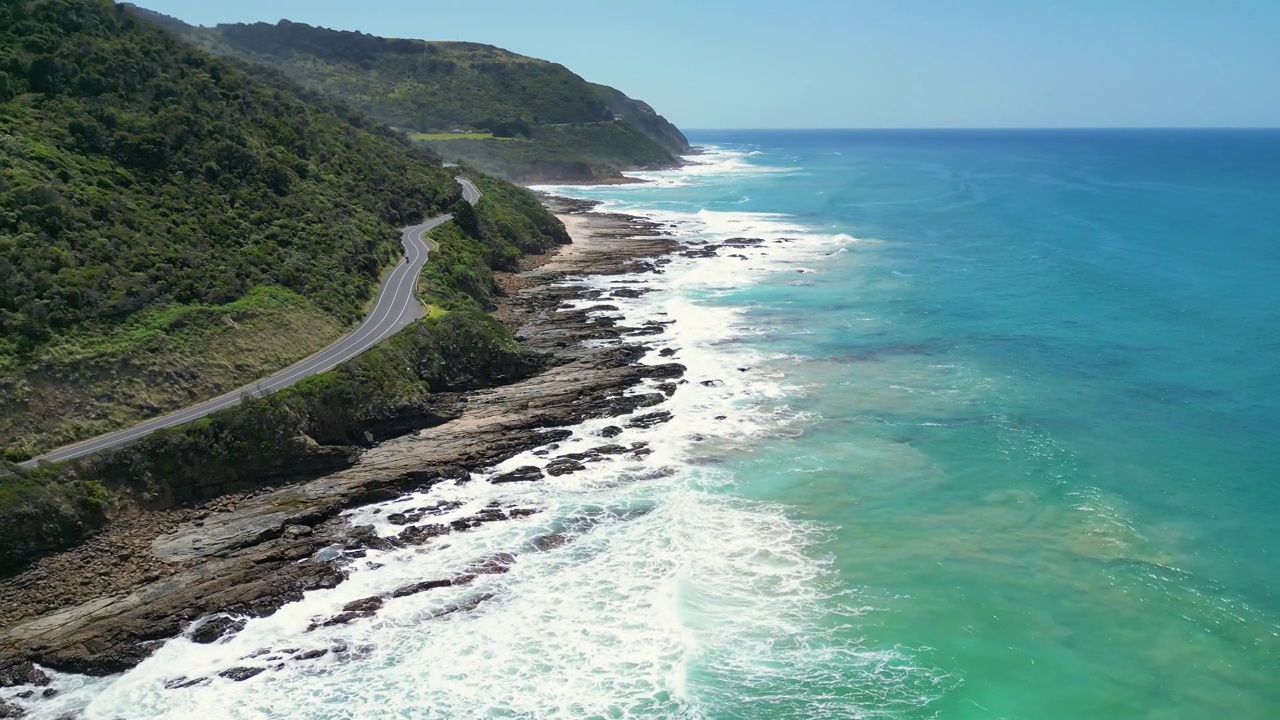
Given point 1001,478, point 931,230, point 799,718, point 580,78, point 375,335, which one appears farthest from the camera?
point 580,78

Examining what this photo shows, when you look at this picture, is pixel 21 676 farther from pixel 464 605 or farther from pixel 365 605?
pixel 464 605

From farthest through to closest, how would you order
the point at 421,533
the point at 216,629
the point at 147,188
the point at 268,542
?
1. the point at 147,188
2. the point at 421,533
3. the point at 268,542
4. the point at 216,629

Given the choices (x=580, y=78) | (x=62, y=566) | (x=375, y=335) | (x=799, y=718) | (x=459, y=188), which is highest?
(x=580, y=78)

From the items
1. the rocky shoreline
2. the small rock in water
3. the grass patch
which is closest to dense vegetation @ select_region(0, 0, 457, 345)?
the rocky shoreline

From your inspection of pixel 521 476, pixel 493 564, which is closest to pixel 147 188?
pixel 521 476

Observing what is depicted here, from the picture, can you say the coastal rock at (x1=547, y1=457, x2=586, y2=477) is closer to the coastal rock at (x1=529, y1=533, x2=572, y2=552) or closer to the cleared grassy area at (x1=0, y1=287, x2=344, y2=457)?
the coastal rock at (x1=529, y1=533, x2=572, y2=552)

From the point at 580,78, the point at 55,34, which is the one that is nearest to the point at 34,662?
the point at 55,34

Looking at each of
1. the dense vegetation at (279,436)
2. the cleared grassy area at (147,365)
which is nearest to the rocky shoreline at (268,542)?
the dense vegetation at (279,436)

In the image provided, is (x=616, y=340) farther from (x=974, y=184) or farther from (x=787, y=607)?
(x=974, y=184)
